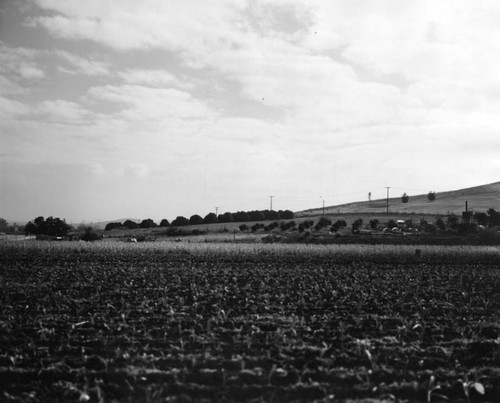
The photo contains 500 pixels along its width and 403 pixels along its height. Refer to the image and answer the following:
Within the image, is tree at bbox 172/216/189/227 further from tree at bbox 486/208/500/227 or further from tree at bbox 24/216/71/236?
tree at bbox 486/208/500/227

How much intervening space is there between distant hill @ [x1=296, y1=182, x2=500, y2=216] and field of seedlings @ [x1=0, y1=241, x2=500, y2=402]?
329ft

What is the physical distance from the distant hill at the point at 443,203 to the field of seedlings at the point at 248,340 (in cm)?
10027

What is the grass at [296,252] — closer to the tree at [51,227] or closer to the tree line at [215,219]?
the tree at [51,227]

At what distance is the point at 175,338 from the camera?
10703mm

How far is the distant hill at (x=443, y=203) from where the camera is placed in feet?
388

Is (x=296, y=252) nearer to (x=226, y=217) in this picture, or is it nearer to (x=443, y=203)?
(x=226, y=217)

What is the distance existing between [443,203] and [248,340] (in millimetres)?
132246

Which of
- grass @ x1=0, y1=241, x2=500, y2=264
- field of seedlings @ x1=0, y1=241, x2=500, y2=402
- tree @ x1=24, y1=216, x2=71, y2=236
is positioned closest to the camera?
field of seedlings @ x1=0, y1=241, x2=500, y2=402

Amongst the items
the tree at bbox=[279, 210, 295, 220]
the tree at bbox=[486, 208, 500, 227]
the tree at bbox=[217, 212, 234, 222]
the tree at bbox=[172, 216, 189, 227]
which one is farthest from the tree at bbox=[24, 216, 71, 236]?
the tree at bbox=[486, 208, 500, 227]

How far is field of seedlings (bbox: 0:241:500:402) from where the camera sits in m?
7.73

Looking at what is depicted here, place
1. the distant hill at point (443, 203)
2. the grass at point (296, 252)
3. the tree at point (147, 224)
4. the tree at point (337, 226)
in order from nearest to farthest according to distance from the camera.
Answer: the grass at point (296, 252)
the tree at point (337, 226)
the tree at point (147, 224)
the distant hill at point (443, 203)

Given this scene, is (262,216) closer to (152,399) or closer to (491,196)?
(491,196)

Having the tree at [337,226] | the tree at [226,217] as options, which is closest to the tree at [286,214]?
the tree at [226,217]

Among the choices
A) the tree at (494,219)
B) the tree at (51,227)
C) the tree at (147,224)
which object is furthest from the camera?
the tree at (147,224)
